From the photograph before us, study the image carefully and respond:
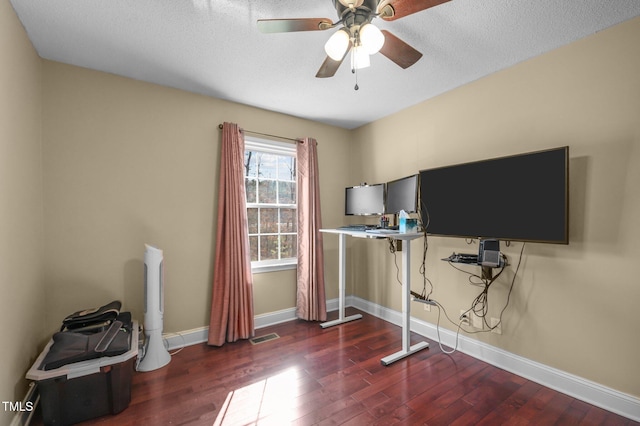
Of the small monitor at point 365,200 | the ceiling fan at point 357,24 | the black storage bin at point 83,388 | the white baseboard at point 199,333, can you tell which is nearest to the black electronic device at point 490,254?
the small monitor at point 365,200

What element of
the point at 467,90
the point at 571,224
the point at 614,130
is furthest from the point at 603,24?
the point at 571,224

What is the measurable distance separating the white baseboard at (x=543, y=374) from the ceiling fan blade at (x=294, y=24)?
2783mm

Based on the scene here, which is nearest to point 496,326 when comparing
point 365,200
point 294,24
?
point 365,200

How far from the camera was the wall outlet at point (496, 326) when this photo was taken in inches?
90.7

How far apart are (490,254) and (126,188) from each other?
3143mm

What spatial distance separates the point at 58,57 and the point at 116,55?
19.1 inches

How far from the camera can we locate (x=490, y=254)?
208cm

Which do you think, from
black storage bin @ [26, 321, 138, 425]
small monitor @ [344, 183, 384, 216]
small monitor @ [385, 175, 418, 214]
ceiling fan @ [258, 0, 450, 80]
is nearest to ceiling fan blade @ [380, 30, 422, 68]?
ceiling fan @ [258, 0, 450, 80]

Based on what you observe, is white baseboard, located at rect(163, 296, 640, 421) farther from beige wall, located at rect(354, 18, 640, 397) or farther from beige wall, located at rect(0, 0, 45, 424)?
beige wall, located at rect(0, 0, 45, 424)

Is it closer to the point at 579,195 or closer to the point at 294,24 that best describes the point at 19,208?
the point at 294,24

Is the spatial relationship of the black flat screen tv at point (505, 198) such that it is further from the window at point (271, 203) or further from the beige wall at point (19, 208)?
the beige wall at point (19, 208)

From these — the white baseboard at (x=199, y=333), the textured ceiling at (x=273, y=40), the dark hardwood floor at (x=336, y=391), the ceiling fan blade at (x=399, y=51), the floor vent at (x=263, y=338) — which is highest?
the textured ceiling at (x=273, y=40)

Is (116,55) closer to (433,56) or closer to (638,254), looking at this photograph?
(433,56)

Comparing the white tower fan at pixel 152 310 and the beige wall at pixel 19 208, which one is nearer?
the beige wall at pixel 19 208
